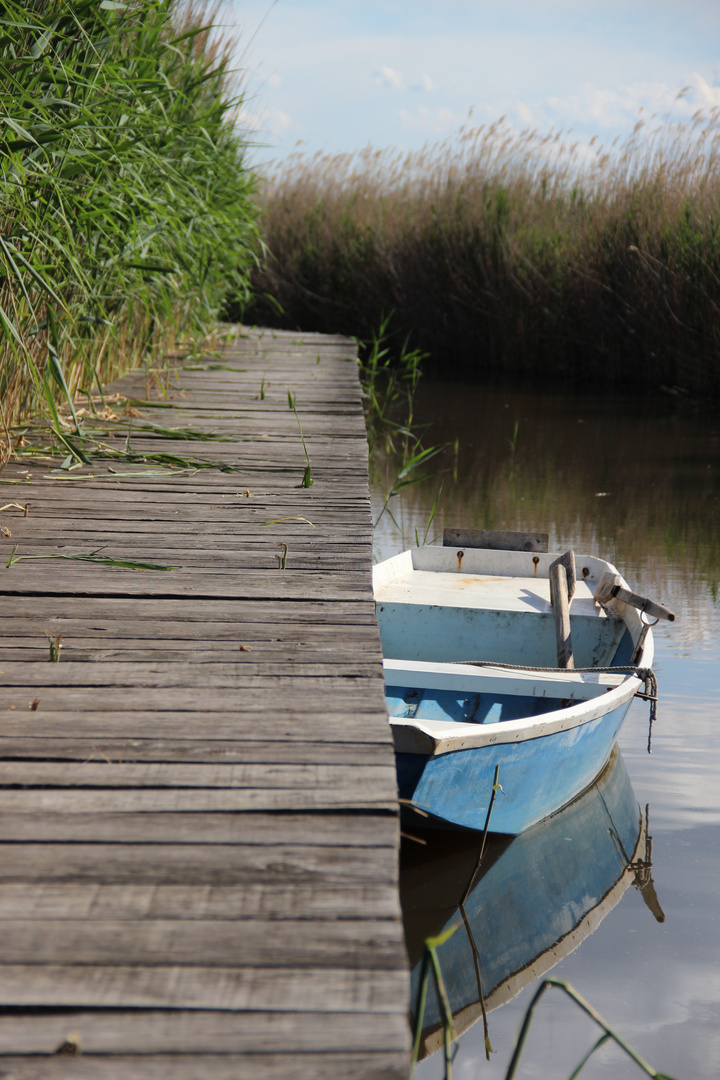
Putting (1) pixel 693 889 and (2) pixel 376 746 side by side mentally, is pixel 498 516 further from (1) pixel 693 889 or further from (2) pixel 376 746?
(2) pixel 376 746

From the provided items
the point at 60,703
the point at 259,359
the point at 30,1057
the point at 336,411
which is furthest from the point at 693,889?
the point at 259,359

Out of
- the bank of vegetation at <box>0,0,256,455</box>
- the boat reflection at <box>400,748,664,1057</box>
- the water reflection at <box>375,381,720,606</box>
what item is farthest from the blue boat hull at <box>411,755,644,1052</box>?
the water reflection at <box>375,381,720,606</box>

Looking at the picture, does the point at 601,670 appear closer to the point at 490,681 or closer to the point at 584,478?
the point at 490,681

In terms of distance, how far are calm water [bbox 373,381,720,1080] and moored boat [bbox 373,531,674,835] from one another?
315 mm

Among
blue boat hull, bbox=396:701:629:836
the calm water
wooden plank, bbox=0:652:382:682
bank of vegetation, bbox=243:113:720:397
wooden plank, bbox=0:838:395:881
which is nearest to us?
wooden plank, bbox=0:838:395:881

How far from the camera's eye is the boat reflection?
7.27 feet

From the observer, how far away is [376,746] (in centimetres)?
132

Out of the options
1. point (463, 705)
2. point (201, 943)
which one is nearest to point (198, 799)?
point (201, 943)

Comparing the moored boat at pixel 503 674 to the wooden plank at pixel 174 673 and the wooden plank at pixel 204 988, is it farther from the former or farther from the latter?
the wooden plank at pixel 204 988

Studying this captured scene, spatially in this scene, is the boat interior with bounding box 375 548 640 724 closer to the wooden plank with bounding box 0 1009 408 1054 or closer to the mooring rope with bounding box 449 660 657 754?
the mooring rope with bounding box 449 660 657 754

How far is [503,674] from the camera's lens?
2.58 meters

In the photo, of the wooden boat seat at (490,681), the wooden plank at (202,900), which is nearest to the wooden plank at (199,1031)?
the wooden plank at (202,900)

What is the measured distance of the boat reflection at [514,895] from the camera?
2.22 m

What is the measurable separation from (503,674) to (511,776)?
279 millimetres
